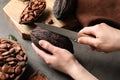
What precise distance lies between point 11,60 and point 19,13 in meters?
0.20

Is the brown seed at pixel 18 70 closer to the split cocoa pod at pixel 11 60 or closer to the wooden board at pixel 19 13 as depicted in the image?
the split cocoa pod at pixel 11 60

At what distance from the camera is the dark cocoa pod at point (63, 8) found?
2.87 ft

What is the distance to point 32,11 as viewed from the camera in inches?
34.8

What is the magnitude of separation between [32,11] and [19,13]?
0.06 meters

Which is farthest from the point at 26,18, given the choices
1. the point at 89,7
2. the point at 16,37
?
the point at 89,7

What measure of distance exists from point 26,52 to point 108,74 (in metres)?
0.23

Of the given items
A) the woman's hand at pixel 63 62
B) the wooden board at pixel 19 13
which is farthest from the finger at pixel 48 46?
the wooden board at pixel 19 13

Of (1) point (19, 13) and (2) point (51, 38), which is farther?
(1) point (19, 13)

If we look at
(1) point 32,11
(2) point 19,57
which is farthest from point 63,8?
(2) point 19,57

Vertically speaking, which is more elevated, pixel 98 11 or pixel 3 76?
pixel 98 11

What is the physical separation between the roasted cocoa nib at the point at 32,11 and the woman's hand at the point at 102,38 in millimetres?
171

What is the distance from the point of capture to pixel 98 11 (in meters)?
0.88

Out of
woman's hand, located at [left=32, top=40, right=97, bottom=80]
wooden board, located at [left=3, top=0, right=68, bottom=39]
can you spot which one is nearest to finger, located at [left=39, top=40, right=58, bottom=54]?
woman's hand, located at [left=32, top=40, right=97, bottom=80]

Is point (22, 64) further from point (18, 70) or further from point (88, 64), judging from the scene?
point (88, 64)
